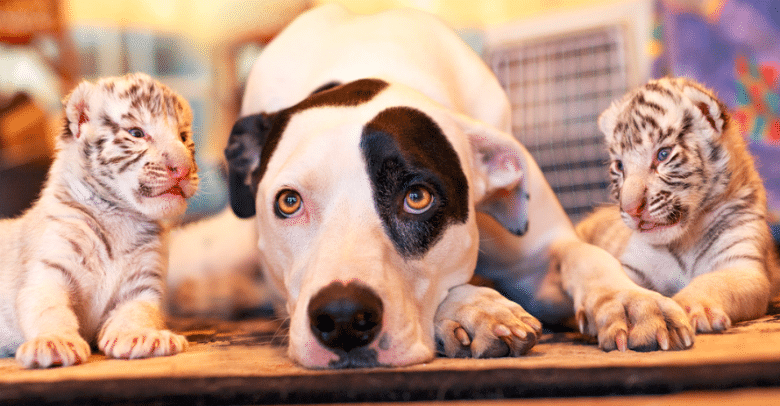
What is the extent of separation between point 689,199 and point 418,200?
1.93 ft

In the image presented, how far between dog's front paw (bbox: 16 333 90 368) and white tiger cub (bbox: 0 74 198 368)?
0.50 ft

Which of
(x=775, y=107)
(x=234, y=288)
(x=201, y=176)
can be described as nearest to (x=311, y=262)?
(x=201, y=176)

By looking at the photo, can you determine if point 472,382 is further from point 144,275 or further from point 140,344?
point 144,275

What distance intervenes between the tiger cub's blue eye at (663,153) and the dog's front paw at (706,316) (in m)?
0.32

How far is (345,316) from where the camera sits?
3.39 feet

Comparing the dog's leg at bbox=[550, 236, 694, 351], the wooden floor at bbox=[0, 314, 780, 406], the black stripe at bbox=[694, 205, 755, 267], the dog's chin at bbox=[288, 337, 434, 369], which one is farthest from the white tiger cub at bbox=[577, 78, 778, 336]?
the dog's chin at bbox=[288, 337, 434, 369]

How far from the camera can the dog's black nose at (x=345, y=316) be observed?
1034 mm

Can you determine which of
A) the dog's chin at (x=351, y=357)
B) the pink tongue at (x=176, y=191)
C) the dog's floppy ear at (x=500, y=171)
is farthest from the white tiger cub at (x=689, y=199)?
the pink tongue at (x=176, y=191)

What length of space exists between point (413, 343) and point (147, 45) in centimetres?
586

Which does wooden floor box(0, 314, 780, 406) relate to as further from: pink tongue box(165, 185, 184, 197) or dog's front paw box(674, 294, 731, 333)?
pink tongue box(165, 185, 184, 197)

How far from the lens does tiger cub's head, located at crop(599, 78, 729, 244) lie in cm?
136

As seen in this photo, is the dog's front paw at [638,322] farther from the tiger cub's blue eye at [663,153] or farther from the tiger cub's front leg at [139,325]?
the tiger cub's front leg at [139,325]

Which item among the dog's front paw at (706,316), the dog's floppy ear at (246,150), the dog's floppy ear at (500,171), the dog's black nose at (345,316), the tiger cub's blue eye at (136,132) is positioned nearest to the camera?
the dog's black nose at (345,316)

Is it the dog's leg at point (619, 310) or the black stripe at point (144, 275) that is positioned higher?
the black stripe at point (144, 275)
